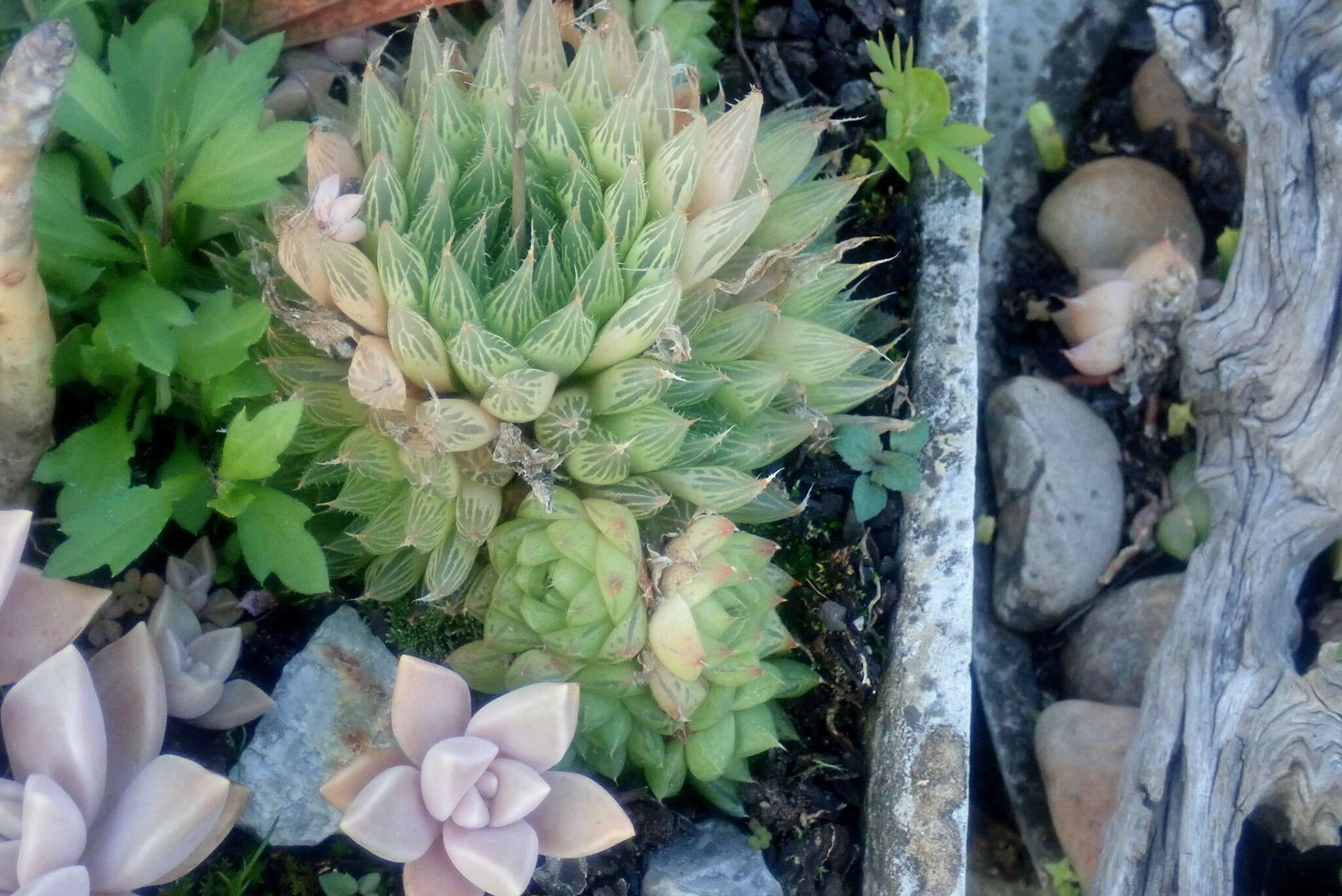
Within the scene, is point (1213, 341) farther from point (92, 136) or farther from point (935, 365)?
point (92, 136)

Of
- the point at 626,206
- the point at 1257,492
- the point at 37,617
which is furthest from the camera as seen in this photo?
the point at 1257,492

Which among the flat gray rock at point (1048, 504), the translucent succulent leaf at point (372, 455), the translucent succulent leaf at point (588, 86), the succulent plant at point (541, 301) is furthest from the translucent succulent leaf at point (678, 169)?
the flat gray rock at point (1048, 504)

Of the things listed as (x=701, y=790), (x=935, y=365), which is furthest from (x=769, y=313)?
(x=701, y=790)

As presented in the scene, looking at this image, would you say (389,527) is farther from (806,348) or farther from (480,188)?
(806,348)

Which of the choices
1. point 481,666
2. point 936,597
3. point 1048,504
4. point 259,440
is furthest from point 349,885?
point 1048,504

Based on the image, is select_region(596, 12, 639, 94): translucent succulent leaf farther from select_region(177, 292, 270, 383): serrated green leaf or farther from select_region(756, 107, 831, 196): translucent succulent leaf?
select_region(177, 292, 270, 383): serrated green leaf

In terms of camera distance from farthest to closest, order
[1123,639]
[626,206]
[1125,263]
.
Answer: [1125,263]
[1123,639]
[626,206]

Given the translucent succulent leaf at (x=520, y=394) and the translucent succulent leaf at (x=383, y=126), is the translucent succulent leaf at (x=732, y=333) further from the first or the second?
the translucent succulent leaf at (x=383, y=126)

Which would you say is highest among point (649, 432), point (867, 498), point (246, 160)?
point (246, 160)
